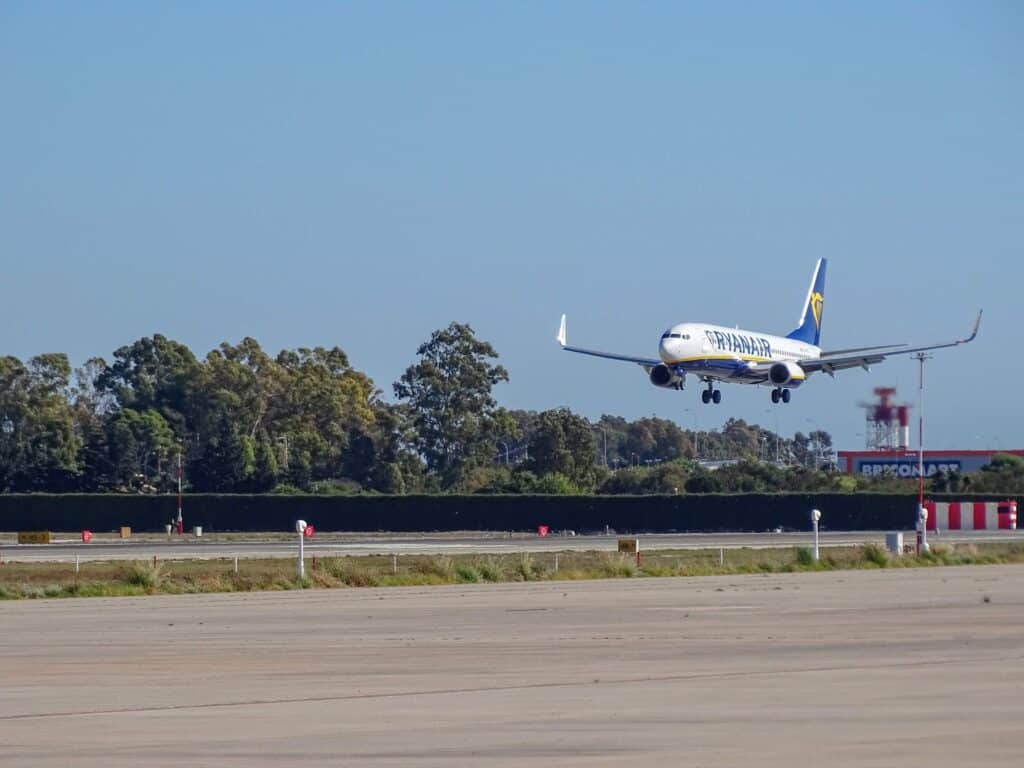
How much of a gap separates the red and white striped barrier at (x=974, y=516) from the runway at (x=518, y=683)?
4938 cm

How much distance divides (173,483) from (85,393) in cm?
3696

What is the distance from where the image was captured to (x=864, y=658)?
20.7 meters

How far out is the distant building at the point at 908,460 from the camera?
13612cm

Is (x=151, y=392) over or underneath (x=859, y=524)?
over

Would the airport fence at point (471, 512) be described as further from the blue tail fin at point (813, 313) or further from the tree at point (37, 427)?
the tree at point (37, 427)

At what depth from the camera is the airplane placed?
227 feet

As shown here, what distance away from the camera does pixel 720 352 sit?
7062 cm

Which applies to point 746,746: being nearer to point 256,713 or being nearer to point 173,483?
point 256,713

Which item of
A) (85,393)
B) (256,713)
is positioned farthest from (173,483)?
(256,713)

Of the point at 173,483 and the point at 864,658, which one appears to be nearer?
the point at 864,658

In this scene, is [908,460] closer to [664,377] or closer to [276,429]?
[276,429]

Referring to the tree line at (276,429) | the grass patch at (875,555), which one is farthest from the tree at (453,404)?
the grass patch at (875,555)

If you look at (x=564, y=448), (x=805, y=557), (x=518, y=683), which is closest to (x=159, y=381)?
(x=564, y=448)

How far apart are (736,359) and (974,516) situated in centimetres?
1789
